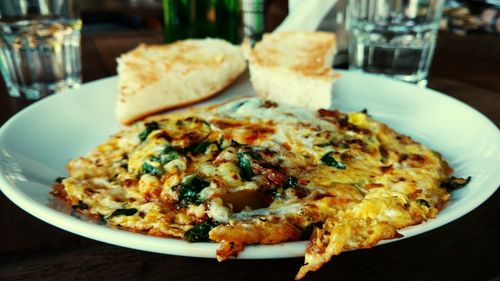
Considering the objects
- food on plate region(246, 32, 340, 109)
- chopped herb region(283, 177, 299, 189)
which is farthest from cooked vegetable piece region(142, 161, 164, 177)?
food on plate region(246, 32, 340, 109)

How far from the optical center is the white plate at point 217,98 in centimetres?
99

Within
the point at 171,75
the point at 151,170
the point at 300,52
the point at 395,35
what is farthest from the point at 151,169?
the point at 395,35

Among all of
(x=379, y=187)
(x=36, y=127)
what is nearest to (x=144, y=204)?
(x=379, y=187)

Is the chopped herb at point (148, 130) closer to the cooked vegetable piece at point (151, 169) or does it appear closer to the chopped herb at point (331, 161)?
the cooked vegetable piece at point (151, 169)

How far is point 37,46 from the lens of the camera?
2.48 meters

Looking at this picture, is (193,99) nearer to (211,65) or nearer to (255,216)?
(211,65)

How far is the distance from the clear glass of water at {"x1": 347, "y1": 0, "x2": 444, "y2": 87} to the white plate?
1.47 ft

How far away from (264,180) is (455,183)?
511 millimetres

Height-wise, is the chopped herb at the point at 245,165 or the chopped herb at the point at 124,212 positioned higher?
the chopped herb at the point at 245,165

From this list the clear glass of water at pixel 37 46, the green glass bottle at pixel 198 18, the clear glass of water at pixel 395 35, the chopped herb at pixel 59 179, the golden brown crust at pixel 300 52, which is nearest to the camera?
the chopped herb at pixel 59 179

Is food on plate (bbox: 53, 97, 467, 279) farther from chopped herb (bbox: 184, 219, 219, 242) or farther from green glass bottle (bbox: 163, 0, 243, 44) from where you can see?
green glass bottle (bbox: 163, 0, 243, 44)

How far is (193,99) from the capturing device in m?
2.26

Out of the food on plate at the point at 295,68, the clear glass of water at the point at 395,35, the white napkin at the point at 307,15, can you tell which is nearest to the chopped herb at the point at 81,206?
the food on plate at the point at 295,68

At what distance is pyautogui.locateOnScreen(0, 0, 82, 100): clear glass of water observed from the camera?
2.42 m
